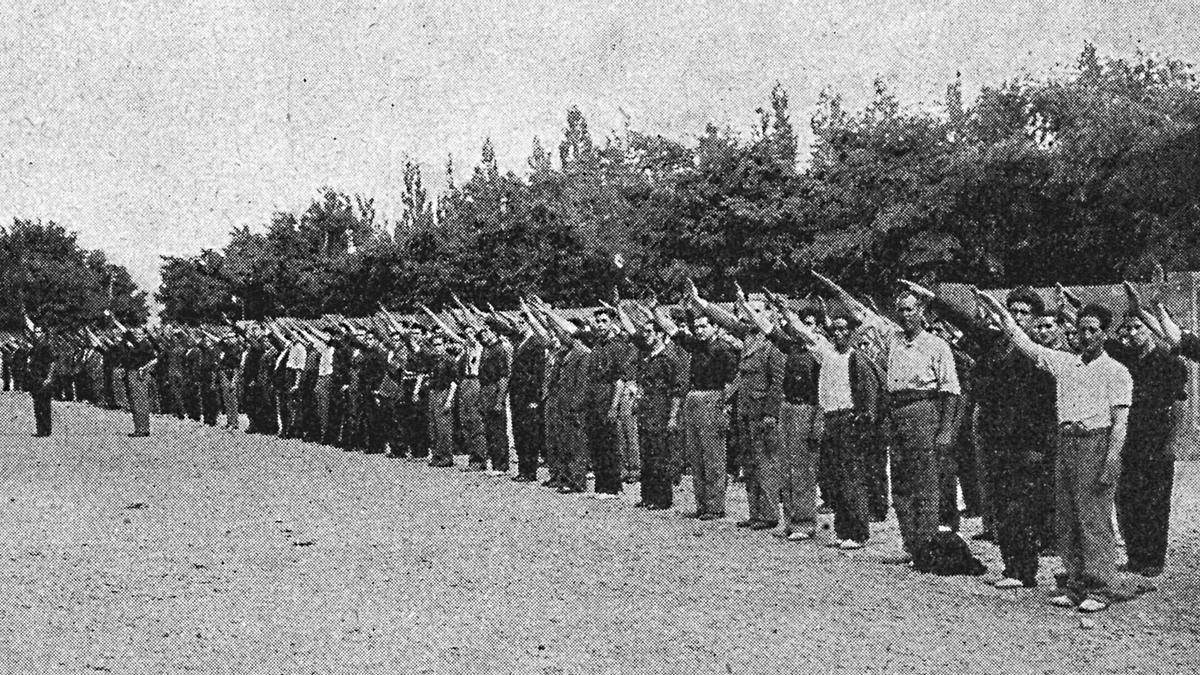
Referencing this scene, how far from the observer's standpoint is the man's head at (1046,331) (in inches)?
373

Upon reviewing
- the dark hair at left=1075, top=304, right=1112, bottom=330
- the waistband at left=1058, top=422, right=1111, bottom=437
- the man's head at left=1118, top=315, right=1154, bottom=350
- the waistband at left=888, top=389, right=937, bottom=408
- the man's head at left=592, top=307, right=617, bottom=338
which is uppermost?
the man's head at left=592, top=307, right=617, bottom=338

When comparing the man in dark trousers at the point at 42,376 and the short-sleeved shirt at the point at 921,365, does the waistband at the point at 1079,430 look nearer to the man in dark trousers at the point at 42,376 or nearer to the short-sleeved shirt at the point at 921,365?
the short-sleeved shirt at the point at 921,365

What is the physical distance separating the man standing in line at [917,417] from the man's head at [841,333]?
1063 mm

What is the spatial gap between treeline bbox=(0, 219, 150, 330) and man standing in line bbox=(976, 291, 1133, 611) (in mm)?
83069

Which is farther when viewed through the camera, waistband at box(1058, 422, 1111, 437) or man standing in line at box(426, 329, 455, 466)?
man standing in line at box(426, 329, 455, 466)

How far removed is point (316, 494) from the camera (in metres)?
15.5

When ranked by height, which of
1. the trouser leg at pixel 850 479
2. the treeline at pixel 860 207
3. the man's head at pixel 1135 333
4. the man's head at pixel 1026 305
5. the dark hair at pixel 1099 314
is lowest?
the trouser leg at pixel 850 479

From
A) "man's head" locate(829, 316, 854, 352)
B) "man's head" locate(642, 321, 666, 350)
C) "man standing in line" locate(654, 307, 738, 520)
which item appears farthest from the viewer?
"man's head" locate(642, 321, 666, 350)

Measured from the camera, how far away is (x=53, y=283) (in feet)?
300

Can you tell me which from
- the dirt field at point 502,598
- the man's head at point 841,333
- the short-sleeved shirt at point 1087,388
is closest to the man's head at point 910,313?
the man's head at point 841,333

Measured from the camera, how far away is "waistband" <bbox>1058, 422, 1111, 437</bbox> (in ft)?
28.3

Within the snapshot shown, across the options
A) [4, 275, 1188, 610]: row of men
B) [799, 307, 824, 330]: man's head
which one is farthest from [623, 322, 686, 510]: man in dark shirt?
[799, 307, 824, 330]: man's head

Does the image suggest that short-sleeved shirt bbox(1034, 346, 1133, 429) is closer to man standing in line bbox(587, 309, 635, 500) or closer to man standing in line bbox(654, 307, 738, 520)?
man standing in line bbox(654, 307, 738, 520)

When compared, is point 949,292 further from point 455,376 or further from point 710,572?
point 455,376
